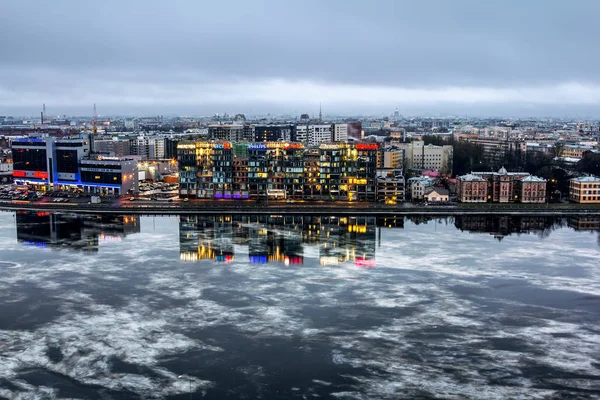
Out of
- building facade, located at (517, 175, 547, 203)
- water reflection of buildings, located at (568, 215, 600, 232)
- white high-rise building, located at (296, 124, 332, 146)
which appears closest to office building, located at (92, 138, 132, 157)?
white high-rise building, located at (296, 124, 332, 146)

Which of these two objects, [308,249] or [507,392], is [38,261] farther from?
[507,392]

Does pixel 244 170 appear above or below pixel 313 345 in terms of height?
above

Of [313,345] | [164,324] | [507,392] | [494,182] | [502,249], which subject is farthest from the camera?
[494,182]

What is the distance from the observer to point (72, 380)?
57.4 ft

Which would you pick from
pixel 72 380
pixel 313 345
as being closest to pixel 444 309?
pixel 313 345

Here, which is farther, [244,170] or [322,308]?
[244,170]

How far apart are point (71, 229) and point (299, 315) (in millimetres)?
22158

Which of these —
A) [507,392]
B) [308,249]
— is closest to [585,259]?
[308,249]

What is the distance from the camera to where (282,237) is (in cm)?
3684

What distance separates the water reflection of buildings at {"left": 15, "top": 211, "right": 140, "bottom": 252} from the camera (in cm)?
3525

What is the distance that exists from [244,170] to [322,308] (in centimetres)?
2894

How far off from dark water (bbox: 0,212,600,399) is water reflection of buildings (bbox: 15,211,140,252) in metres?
0.30

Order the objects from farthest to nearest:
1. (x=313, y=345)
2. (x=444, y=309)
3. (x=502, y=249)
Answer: (x=502, y=249) → (x=444, y=309) → (x=313, y=345)

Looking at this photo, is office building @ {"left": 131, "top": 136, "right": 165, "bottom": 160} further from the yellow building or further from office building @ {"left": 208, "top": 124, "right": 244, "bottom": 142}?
the yellow building
